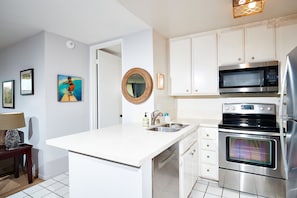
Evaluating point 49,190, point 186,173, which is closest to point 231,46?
point 186,173

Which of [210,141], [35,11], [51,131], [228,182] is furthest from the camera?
[51,131]

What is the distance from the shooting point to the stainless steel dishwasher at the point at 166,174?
1270 mm

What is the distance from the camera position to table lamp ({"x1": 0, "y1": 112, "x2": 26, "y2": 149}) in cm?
230

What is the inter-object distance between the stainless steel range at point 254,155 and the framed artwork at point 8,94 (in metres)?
3.78

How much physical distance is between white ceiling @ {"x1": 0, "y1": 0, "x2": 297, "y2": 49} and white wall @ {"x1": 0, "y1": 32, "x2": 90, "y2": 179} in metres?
0.25

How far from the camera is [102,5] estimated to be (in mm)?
1832

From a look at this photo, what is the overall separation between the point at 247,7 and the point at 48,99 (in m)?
2.90

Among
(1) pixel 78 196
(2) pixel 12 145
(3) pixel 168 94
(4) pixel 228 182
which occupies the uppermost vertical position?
(3) pixel 168 94

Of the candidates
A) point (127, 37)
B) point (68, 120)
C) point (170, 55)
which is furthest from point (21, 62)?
point (170, 55)

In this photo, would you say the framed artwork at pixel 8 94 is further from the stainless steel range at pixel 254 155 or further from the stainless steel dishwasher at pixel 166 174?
the stainless steel range at pixel 254 155

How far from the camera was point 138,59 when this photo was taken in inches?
99.5

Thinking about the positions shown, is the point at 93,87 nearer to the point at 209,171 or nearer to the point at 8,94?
the point at 8,94

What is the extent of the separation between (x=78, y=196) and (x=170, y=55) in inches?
93.4

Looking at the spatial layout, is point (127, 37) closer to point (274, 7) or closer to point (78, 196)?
point (274, 7)
